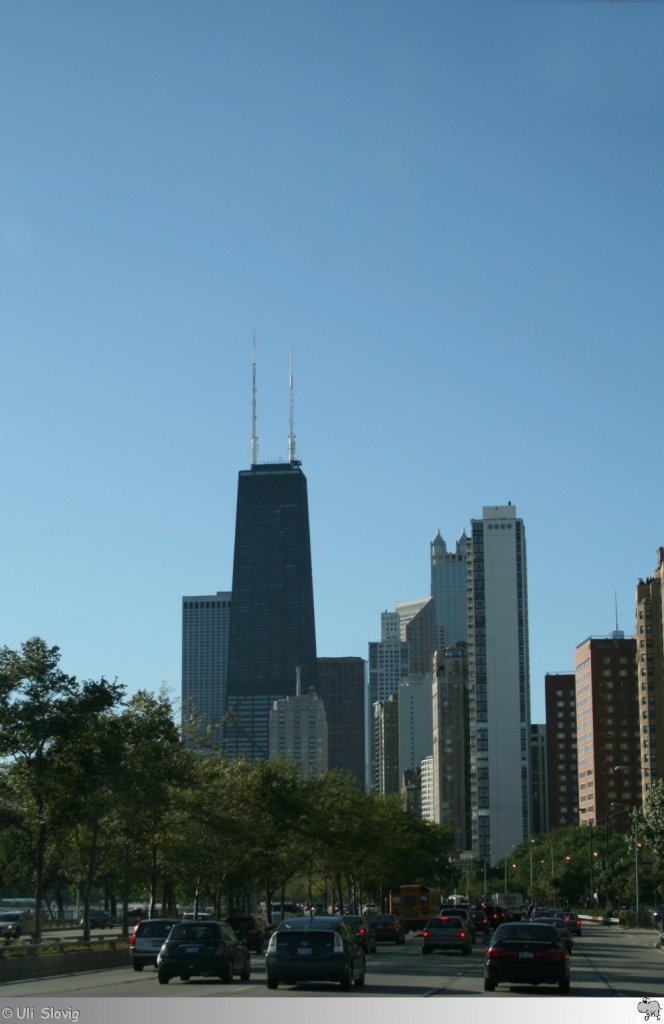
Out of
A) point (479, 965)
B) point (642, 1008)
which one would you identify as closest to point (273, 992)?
point (642, 1008)

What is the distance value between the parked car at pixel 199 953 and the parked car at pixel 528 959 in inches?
272

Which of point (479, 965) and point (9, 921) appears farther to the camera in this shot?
point (9, 921)

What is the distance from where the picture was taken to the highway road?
94.5ft

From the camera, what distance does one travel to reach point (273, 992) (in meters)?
28.7

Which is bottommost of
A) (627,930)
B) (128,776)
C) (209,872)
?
(627,930)

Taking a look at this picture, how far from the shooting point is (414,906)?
94.2 metres

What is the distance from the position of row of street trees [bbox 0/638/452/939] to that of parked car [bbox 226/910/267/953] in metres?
5.77

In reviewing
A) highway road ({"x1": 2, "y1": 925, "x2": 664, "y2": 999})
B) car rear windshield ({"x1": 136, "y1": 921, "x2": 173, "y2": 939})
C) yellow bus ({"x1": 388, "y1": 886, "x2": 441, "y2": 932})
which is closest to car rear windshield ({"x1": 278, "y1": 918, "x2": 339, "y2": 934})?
highway road ({"x1": 2, "y1": 925, "x2": 664, "y2": 999})

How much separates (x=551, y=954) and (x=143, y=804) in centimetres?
2661

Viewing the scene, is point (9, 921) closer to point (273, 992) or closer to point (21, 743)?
point (21, 743)

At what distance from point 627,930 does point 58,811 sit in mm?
61140

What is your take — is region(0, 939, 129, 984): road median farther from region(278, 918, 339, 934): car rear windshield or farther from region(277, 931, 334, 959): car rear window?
region(277, 931, 334, 959): car rear window

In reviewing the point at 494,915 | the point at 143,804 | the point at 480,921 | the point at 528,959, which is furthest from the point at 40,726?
the point at 494,915

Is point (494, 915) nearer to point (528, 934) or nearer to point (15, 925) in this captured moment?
point (15, 925)
